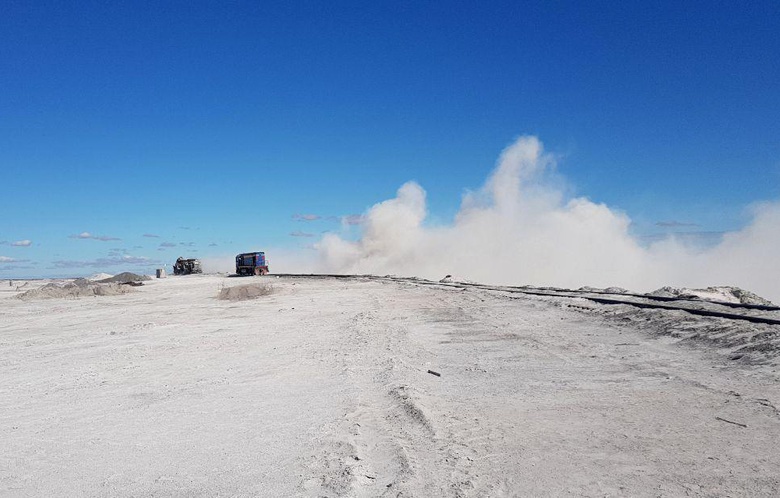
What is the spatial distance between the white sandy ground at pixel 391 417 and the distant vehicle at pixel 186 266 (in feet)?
238

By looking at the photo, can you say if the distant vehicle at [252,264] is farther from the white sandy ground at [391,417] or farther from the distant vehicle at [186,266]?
the white sandy ground at [391,417]

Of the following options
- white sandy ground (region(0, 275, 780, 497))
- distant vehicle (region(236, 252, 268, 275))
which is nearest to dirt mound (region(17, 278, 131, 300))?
white sandy ground (region(0, 275, 780, 497))

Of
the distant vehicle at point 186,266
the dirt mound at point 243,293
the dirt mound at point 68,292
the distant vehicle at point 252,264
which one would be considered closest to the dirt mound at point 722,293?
the dirt mound at point 243,293

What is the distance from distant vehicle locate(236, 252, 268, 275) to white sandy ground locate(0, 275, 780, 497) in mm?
56607

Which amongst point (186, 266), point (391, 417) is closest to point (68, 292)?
point (391, 417)

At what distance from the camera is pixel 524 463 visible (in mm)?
5238

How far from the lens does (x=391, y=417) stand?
6863 millimetres

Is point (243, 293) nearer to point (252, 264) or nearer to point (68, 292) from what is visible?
point (68, 292)

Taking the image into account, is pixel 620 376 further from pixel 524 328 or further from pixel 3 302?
pixel 3 302

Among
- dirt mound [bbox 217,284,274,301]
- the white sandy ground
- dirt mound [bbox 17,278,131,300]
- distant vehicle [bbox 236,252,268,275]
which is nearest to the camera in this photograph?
the white sandy ground

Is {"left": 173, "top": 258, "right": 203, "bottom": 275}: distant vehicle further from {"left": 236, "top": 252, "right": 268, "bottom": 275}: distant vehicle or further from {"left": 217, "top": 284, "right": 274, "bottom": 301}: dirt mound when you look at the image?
{"left": 217, "top": 284, "right": 274, "bottom": 301}: dirt mound

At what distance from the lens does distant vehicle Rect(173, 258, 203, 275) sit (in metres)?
83.8

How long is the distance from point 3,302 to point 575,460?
3503cm

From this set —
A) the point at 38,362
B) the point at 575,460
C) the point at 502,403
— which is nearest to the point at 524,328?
the point at 502,403
